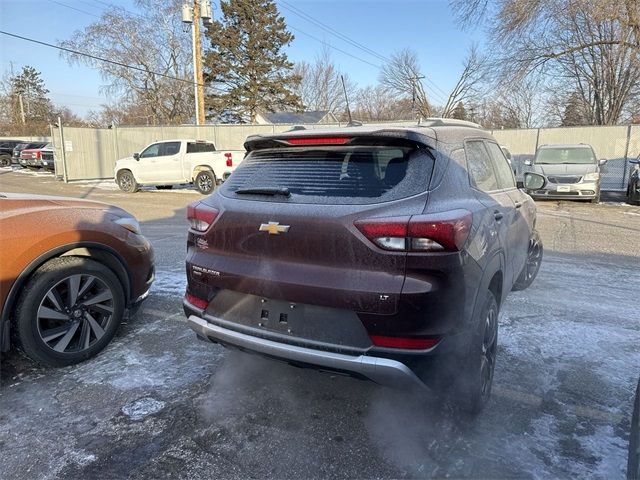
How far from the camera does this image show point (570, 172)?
13109 millimetres

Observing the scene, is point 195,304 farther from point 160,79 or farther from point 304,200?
point 160,79

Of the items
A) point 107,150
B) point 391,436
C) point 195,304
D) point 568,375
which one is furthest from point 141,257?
point 107,150

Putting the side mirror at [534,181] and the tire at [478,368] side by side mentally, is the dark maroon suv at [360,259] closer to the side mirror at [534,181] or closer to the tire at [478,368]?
the tire at [478,368]

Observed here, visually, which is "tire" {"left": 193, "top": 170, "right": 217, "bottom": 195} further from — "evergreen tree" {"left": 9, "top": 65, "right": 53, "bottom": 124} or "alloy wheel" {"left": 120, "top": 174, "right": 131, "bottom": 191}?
"evergreen tree" {"left": 9, "top": 65, "right": 53, "bottom": 124}

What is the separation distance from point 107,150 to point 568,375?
78.6 ft

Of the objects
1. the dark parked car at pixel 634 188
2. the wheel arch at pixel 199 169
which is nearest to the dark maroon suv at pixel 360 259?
the wheel arch at pixel 199 169

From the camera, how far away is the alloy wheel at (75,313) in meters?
3.29

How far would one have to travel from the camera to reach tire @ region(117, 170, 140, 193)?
667 inches

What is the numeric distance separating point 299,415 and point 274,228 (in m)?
1.22

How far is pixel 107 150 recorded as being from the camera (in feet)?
75.3

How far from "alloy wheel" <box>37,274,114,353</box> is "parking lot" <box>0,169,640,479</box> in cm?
20

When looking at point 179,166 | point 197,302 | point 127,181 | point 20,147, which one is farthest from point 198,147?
point 20,147

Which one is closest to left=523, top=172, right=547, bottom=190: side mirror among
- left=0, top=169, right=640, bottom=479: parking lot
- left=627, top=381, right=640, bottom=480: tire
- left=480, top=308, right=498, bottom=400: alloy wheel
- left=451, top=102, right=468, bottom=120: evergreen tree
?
left=0, top=169, right=640, bottom=479: parking lot

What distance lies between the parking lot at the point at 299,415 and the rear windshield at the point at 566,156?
11.2 meters
